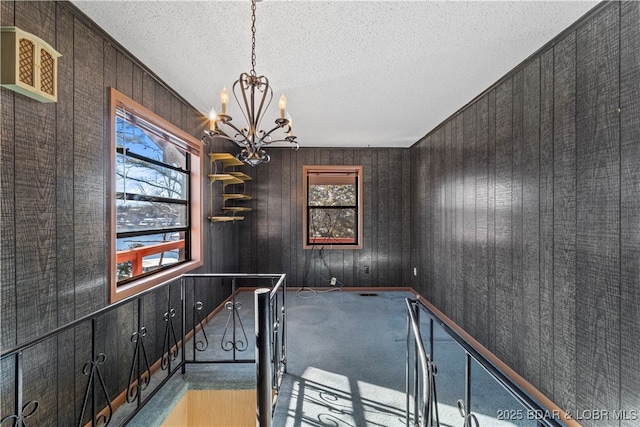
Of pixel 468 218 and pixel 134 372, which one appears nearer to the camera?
pixel 134 372

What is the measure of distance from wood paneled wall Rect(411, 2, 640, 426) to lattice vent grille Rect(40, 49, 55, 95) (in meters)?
2.99

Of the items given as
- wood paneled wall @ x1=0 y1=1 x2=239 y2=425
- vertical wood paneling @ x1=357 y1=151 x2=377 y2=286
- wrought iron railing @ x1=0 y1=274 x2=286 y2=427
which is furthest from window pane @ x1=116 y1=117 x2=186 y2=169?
vertical wood paneling @ x1=357 y1=151 x2=377 y2=286

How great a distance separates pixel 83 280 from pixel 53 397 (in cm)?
63

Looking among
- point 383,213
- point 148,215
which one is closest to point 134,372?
point 148,215

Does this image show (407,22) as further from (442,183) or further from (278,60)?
(442,183)

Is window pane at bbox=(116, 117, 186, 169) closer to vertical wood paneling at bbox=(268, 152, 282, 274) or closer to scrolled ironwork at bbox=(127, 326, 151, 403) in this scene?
scrolled ironwork at bbox=(127, 326, 151, 403)

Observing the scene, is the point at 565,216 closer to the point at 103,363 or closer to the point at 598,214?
the point at 598,214

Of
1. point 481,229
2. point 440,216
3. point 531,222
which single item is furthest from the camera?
point 440,216

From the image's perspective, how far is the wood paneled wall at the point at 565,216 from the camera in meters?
1.38

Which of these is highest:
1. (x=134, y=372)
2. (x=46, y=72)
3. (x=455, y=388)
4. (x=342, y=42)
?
(x=342, y=42)

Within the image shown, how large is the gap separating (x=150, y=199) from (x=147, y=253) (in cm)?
49

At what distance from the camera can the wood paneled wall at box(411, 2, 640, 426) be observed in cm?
→ 138

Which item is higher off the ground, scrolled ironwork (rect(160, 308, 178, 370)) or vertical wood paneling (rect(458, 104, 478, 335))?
vertical wood paneling (rect(458, 104, 478, 335))

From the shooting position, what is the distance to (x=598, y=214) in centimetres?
151
